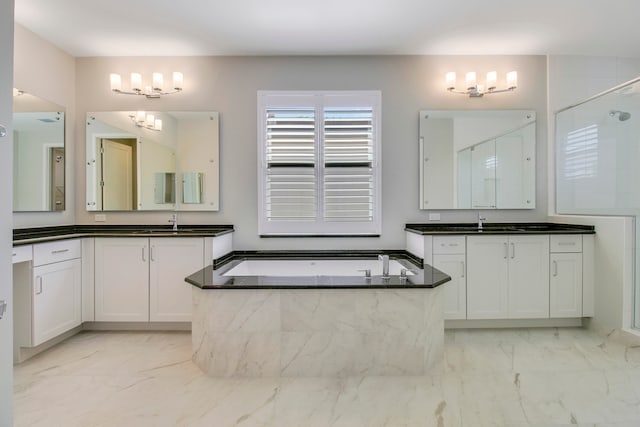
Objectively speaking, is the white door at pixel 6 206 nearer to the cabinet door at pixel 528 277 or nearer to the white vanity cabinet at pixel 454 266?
the white vanity cabinet at pixel 454 266

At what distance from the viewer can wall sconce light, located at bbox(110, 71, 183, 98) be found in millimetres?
3404

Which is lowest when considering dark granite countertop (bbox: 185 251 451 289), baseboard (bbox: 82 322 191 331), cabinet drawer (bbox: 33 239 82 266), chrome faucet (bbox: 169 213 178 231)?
baseboard (bbox: 82 322 191 331)

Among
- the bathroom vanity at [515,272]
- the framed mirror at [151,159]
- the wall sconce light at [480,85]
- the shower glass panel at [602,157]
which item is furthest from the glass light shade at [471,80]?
the framed mirror at [151,159]

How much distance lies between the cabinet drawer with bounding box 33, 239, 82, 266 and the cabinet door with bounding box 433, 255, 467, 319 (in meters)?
3.17

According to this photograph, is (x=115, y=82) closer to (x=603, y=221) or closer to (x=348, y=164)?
(x=348, y=164)

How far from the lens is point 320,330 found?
87.1 inches

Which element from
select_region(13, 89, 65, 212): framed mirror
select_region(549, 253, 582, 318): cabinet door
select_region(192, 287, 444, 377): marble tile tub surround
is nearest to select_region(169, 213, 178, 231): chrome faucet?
select_region(13, 89, 65, 212): framed mirror

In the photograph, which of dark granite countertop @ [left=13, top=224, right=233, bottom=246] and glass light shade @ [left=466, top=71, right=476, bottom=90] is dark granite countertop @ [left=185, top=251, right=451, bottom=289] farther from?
glass light shade @ [left=466, top=71, right=476, bottom=90]

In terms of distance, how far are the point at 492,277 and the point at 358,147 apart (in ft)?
5.81

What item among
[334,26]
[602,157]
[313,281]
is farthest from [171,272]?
[602,157]

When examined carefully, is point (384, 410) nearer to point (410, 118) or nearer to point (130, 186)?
point (410, 118)

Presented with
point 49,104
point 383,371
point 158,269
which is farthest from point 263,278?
point 49,104

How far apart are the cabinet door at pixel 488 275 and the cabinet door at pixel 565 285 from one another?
1.44 ft

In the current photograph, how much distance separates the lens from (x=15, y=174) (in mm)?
2883
